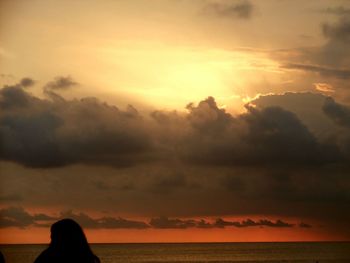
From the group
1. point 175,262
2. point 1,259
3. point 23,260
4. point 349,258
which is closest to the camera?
point 1,259

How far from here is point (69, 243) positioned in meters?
3.91

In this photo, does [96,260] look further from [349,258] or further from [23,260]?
[349,258]

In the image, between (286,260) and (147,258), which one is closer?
(286,260)

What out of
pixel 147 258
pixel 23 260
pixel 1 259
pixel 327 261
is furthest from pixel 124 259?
pixel 1 259

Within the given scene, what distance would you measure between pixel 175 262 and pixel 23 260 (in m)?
10.3

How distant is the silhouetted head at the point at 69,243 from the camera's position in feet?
12.8

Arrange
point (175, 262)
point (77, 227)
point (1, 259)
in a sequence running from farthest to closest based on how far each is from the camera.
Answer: point (175, 262) → point (1, 259) → point (77, 227)

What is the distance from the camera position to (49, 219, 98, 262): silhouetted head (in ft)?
12.8

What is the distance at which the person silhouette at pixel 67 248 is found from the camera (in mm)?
3896

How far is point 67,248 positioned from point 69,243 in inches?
1.0

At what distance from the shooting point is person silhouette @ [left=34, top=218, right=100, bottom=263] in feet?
12.8

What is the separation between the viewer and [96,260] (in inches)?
155

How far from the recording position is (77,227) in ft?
12.8

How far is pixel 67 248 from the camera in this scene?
391 cm
